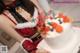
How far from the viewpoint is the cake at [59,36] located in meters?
0.89

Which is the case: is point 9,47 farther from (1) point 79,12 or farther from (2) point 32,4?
(1) point 79,12

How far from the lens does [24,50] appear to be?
1037mm

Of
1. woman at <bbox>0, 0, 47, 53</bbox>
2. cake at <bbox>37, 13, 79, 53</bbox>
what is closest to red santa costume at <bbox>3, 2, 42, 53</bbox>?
woman at <bbox>0, 0, 47, 53</bbox>

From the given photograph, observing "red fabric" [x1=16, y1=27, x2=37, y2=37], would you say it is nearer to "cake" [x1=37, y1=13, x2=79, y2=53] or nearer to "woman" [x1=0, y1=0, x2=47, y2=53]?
"woman" [x1=0, y1=0, x2=47, y2=53]

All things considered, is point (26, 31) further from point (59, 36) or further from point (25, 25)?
point (59, 36)

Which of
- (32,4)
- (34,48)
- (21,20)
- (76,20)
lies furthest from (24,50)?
(76,20)

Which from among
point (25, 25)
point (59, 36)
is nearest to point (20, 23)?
point (25, 25)

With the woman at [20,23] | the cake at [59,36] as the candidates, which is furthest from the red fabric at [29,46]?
the cake at [59,36]

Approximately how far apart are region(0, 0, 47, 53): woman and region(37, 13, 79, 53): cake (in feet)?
0.50

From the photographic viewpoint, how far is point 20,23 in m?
1.08

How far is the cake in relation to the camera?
2.91 ft

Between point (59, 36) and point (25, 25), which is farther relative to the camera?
point (25, 25)

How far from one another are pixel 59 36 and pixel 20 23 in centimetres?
27

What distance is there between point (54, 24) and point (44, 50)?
0.12m
